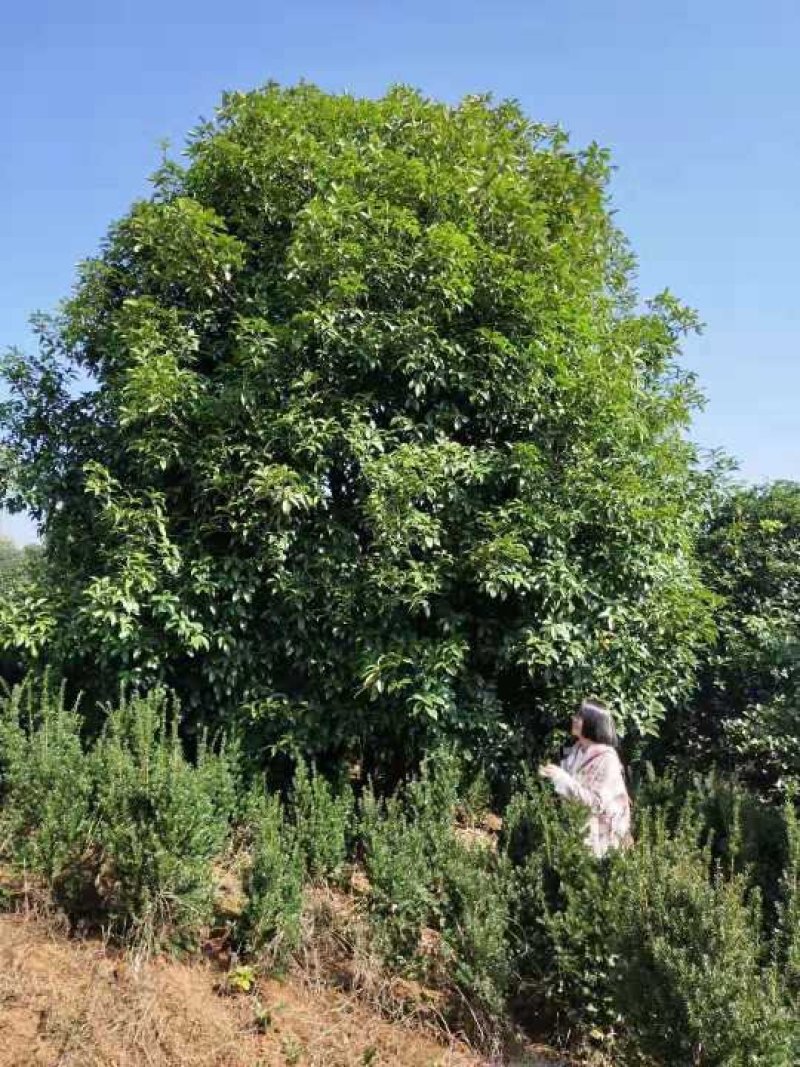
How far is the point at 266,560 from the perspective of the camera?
16.5 ft

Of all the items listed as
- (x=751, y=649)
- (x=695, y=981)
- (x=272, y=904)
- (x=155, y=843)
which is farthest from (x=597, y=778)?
(x=751, y=649)

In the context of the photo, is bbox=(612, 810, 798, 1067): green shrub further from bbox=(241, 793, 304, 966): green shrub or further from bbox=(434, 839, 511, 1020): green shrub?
bbox=(241, 793, 304, 966): green shrub

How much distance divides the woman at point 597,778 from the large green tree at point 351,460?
1.83 feet

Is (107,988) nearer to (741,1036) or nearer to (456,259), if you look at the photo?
(741,1036)

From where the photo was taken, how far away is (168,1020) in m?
3.39

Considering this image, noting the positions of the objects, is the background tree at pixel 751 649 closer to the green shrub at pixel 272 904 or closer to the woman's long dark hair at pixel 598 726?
the woman's long dark hair at pixel 598 726

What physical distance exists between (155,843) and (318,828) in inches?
40.4

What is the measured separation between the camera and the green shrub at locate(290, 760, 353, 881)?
4.46m

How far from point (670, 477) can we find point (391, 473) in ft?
8.14

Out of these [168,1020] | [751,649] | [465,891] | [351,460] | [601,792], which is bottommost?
[168,1020]

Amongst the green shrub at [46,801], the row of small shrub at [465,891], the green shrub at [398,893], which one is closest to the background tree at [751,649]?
the row of small shrub at [465,891]

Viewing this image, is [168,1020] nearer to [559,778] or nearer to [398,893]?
[398,893]

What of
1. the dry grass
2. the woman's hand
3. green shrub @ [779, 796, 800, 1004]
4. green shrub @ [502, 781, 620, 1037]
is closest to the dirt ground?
the dry grass

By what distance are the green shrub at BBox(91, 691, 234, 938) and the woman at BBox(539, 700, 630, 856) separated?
2.00 m
